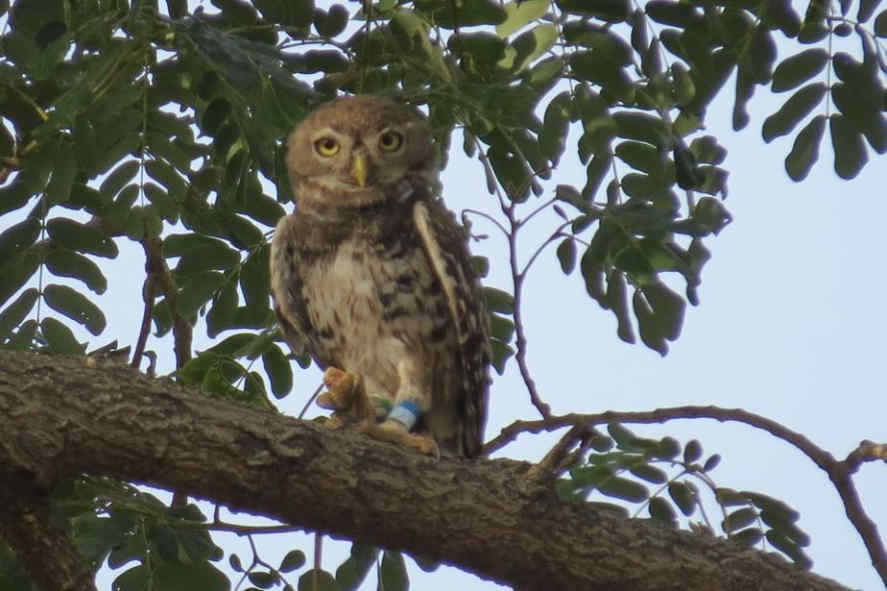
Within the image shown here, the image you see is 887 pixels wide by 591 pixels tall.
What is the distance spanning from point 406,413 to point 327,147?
984 millimetres

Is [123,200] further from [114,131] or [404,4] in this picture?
[404,4]

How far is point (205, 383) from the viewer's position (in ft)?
12.9

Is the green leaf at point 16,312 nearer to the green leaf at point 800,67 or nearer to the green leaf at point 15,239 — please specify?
the green leaf at point 15,239

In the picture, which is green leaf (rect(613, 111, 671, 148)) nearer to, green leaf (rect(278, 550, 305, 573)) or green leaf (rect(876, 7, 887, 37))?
green leaf (rect(876, 7, 887, 37))

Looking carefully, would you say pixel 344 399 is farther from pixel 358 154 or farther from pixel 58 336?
pixel 358 154

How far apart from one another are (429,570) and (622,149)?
Answer: 1.31 m

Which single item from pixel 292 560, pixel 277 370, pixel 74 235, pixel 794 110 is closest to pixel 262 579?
pixel 292 560

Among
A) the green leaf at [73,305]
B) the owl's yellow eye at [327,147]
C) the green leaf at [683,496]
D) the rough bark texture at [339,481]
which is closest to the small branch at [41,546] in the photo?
the rough bark texture at [339,481]

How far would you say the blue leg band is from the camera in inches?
168

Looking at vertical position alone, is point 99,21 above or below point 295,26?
below

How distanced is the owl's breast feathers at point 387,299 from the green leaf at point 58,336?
0.60 meters

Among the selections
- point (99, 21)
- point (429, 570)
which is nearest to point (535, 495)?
point (429, 570)

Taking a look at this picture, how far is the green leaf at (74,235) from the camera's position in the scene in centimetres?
437

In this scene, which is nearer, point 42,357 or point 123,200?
point 42,357
